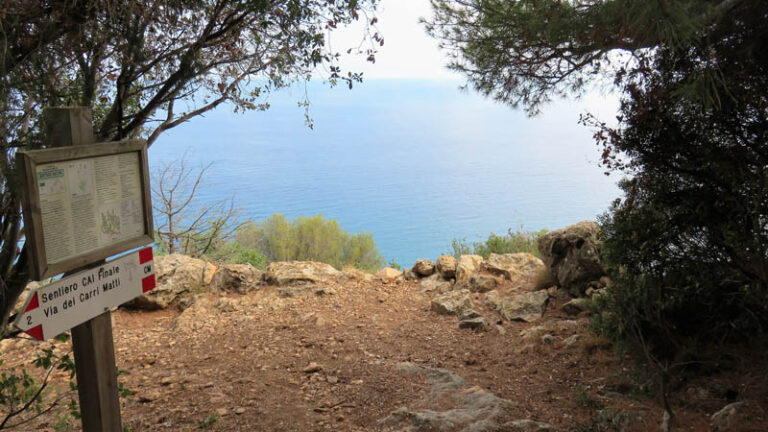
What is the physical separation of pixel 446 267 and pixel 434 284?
34 cm

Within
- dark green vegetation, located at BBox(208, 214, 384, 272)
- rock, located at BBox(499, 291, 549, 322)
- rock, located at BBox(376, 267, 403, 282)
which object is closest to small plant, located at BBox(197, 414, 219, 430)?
rock, located at BBox(499, 291, 549, 322)

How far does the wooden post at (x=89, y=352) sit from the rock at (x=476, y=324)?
3.93 m

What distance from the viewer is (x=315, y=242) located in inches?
569

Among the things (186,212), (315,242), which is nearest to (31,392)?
(186,212)

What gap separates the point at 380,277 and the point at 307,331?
2056mm

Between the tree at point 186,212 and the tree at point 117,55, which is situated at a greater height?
the tree at point 117,55

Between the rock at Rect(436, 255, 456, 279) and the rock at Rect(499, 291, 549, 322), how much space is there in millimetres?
1150

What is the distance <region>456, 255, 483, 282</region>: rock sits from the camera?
7.28m

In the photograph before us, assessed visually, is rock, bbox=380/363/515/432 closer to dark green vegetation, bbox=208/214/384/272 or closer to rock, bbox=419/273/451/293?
rock, bbox=419/273/451/293

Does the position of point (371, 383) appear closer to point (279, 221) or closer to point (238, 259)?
point (238, 259)

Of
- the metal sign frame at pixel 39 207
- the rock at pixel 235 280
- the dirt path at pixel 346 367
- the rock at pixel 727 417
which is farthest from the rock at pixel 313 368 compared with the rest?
the rock at pixel 727 417

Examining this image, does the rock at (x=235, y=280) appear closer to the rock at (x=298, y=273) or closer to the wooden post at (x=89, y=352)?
the rock at (x=298, y=273)

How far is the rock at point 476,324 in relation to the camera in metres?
5.77

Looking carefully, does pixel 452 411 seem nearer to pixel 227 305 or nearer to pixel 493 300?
pixel 493 300
